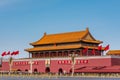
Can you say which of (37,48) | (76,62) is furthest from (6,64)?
(76,62)

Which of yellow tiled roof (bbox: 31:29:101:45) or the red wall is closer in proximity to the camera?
the red wall

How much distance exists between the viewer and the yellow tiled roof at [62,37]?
319 ft

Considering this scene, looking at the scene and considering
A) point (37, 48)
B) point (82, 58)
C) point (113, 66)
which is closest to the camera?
point (113, 66)

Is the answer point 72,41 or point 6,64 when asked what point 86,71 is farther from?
point 6,64

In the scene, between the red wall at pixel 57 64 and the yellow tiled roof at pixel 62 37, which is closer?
the red wall at pixel 57 64

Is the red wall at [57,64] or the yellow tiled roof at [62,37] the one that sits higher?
the yellow tiled roof at [62,37]

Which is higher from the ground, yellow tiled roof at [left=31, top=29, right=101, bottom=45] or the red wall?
yellow tiled roof at [left=31, top=29, right=101, bottom=45]

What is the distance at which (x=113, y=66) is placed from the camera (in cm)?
8225

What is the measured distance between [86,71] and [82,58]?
6.64 meters

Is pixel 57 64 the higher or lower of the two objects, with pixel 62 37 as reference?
lower

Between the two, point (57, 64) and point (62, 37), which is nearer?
point (57, 64)

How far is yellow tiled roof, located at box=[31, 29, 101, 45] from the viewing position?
97.3 meters

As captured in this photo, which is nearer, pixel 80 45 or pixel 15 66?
pixel 80 45

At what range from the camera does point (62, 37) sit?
103 metres
